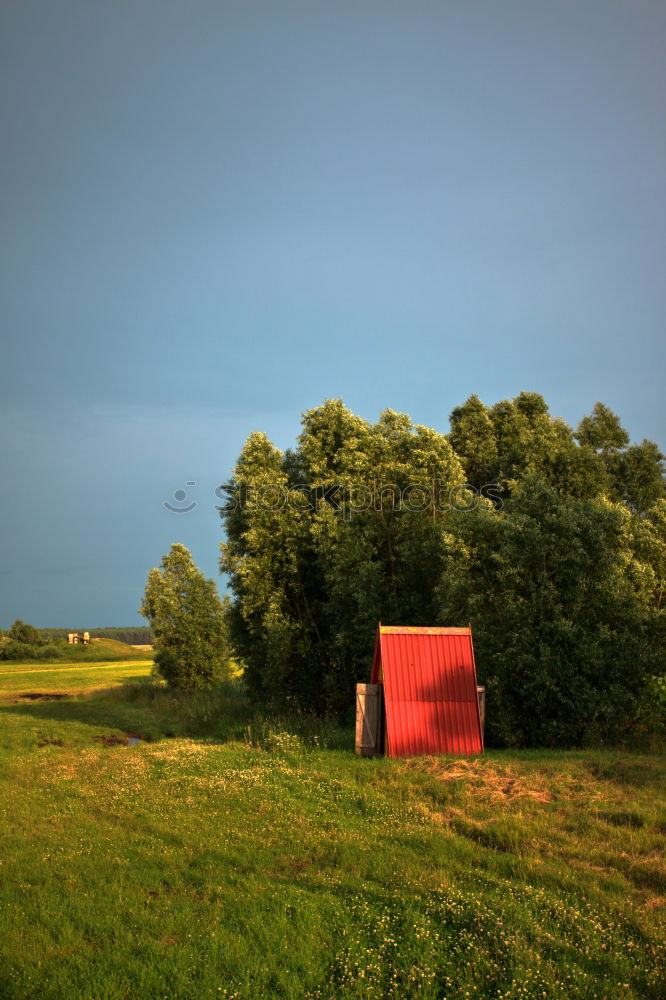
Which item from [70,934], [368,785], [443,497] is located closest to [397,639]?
[368,785]

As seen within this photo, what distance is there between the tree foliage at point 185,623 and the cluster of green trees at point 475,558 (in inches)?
543

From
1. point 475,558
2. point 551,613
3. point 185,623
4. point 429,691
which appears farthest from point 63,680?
point 551,613

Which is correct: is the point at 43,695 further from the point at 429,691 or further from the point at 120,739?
the point at 429,691

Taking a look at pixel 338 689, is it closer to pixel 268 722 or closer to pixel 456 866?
pixel 268 722

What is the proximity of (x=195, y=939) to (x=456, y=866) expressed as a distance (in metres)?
4.32

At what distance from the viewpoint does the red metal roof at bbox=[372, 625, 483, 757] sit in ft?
64.9

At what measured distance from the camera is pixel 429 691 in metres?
20.5

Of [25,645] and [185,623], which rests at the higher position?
[185,623]

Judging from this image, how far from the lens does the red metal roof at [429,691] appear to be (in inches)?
779

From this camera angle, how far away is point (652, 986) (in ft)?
23.7

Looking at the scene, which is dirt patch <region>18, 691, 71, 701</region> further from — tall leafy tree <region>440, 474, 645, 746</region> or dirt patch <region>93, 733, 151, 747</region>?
tall leafy tree <region>440, 474, 645, 746</region>

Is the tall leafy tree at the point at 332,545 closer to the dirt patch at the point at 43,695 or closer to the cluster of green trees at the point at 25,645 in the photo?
the dirt patch at the point at 43,695

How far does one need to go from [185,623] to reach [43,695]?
13.7 m

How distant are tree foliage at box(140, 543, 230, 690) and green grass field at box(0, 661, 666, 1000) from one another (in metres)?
31.6
